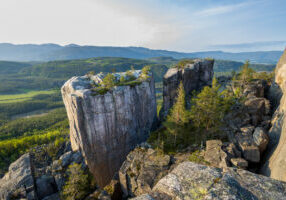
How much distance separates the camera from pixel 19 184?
3172 centimetres

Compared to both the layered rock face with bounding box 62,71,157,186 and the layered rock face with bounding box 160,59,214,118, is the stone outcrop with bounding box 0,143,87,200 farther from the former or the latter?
the layered rock face with bounding box 160,59,214,118

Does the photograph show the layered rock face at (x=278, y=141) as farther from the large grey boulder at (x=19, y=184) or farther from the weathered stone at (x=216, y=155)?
the large grey boulder at (x=19, y=184)

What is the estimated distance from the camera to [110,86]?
1518 inches

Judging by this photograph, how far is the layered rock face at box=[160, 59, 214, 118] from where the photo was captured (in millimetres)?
49375

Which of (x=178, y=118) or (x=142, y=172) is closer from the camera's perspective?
(x=142, y=172)

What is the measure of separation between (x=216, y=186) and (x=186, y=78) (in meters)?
46.6

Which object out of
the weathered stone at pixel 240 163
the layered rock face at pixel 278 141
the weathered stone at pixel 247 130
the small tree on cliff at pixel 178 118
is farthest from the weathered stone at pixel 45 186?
the weathered stone at pixel 247 130

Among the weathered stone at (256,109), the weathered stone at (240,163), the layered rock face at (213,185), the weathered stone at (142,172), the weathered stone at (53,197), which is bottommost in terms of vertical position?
the weathered stone at (53,197)

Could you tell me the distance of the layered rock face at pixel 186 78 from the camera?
4938 cm

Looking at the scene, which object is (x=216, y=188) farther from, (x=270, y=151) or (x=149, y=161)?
(x=270, y=151)

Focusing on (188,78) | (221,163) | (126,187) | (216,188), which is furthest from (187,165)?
(188,78)

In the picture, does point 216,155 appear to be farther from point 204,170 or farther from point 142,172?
point 204,170

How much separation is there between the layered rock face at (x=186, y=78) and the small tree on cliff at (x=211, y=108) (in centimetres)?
1784

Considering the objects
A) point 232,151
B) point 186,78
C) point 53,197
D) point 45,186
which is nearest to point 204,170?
point 232,151
